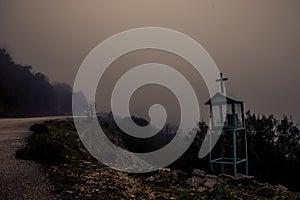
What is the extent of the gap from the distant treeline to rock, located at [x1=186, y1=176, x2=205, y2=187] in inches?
1351

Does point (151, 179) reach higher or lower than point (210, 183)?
higher

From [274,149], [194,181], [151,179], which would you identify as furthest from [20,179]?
[274,149]

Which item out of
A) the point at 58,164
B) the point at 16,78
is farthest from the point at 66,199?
the point at 16,78

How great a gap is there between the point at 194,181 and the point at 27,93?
1724 inches

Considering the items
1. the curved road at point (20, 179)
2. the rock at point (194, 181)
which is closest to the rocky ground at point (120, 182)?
the rock at point (194, 181)

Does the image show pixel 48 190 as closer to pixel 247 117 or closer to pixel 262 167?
pixel 262 167

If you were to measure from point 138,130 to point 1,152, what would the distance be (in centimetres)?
1494

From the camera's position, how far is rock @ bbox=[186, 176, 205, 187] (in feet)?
36.9

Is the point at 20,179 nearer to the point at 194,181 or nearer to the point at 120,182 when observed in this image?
the point at 120,182

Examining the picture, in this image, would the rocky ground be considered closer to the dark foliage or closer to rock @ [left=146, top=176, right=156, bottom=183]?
rock @ [left=146, top=176, right=156, bottom=183]

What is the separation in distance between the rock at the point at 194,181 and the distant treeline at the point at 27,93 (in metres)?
34.3

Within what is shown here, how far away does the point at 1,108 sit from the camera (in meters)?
41.0

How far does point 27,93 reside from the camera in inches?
1916

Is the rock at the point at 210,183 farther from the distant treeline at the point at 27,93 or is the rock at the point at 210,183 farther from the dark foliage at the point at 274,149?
the distant treeline at the point at 27,93
